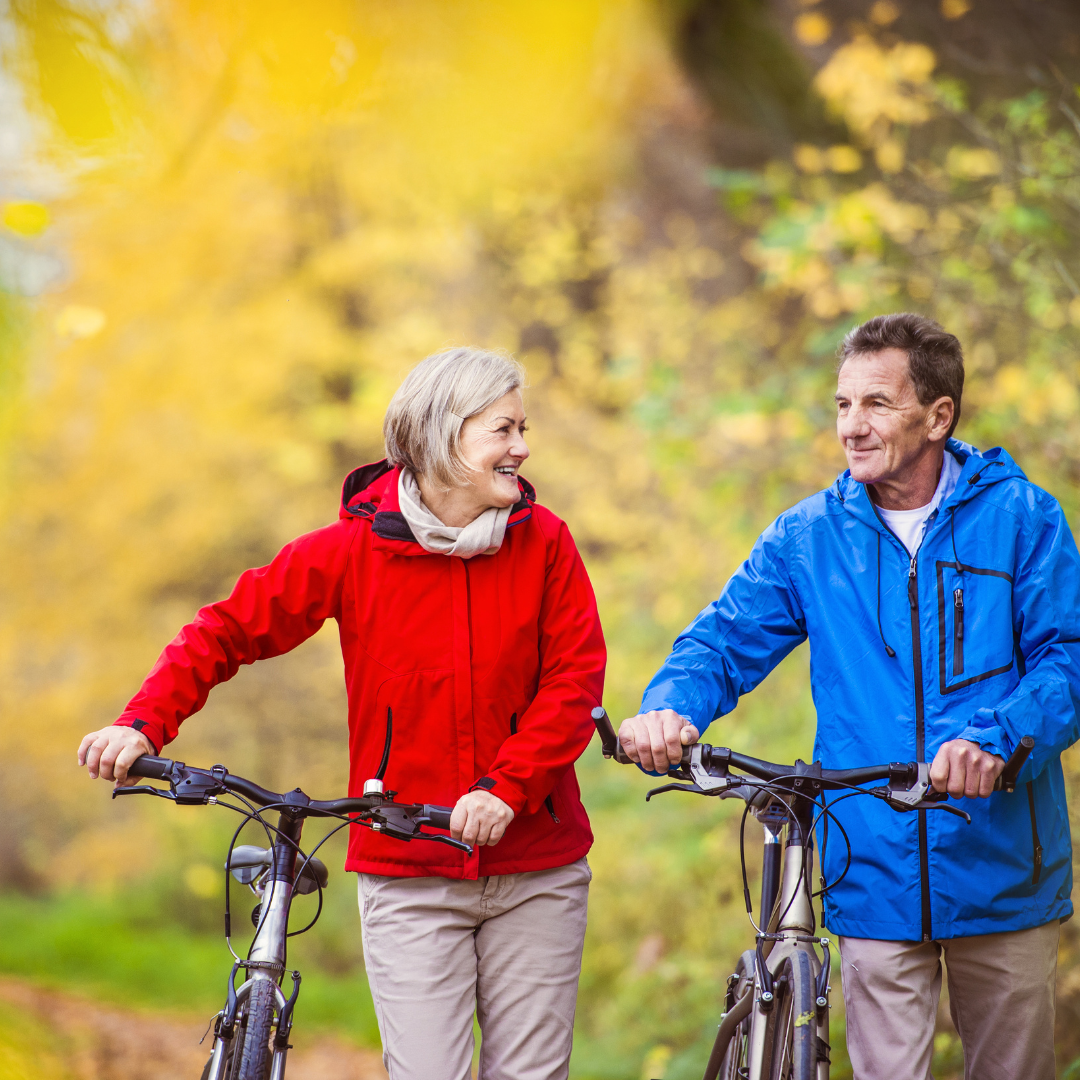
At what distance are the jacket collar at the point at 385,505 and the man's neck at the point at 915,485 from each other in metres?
0.89

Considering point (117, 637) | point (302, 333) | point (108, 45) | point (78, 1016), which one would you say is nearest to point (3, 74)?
point (108, 45)

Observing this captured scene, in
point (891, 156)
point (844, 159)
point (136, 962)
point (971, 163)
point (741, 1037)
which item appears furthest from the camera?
point (136, 962)

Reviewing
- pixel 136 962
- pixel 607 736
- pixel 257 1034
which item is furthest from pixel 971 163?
pixel 136 962

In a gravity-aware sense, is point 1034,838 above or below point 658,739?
below

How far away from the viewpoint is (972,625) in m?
2.60

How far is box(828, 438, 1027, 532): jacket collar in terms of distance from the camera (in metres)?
2.66

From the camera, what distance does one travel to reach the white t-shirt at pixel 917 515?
8.98 feet

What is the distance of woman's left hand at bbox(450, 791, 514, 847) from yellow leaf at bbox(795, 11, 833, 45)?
647 centimetres

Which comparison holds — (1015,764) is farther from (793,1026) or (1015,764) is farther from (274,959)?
(274,959)

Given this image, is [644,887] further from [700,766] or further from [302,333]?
[302,333]

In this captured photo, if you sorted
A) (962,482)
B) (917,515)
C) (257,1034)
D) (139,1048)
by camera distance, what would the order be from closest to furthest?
(257,1034), (962,482), (917,515), (139,1048)

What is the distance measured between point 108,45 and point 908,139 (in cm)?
527

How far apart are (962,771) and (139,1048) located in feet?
21.7

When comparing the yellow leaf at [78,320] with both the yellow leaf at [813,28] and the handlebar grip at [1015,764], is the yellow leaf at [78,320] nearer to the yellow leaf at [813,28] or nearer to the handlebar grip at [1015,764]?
the yellow leaf at [813,28]
